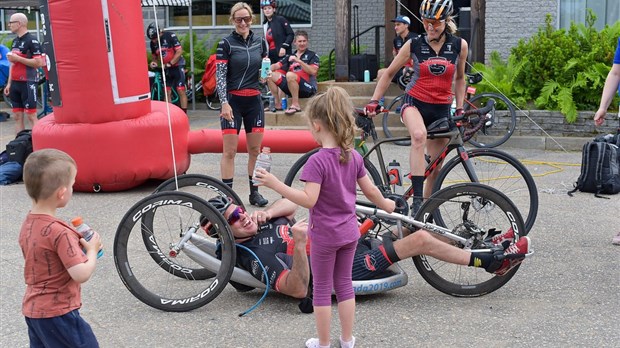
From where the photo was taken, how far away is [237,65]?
7.78 m

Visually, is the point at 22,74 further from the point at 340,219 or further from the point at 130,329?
the point at 340,219

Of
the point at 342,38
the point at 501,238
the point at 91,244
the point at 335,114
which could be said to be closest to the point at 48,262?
the point at 91,244

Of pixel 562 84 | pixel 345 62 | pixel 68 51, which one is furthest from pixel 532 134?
pixel 68 51

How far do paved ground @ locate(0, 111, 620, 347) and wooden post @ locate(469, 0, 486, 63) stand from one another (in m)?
7.41

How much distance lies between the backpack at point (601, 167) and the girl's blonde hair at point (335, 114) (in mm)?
4860

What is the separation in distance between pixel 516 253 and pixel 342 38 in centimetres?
945

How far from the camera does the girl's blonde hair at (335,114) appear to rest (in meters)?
4.04

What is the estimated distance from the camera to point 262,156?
162 inches

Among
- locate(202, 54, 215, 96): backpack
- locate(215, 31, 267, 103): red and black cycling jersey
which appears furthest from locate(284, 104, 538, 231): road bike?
locate(202, 54, 215, 96): backpack

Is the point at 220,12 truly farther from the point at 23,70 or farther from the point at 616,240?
the point at 616,240

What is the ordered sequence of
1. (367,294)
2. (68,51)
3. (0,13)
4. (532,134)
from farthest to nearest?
1. (0,13)
2. (532,134)
3. (68,51)
4. (367,294)

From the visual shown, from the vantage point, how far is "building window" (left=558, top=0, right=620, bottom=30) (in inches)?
521

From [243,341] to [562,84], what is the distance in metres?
8.39

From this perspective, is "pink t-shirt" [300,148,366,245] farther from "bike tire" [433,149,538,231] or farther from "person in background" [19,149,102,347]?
"bike tire" [433,149,538,231]
